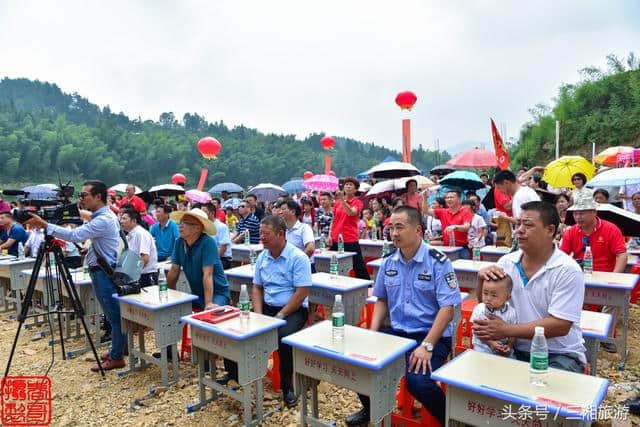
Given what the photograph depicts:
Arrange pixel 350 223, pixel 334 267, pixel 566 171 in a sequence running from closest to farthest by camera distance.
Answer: pixel 334 267 → pixel 350 223 → pixel 566 171

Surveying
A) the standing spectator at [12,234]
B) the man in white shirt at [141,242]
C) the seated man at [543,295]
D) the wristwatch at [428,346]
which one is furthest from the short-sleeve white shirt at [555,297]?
the standing spectator at [12,234]

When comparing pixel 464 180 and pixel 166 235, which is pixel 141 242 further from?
pixel 464 180

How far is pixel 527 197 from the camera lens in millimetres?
4949

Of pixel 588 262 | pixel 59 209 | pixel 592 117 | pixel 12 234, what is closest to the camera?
pixel 59 209

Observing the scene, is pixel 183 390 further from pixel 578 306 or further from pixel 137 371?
pixel 578 306

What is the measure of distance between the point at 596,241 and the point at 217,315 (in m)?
3.85

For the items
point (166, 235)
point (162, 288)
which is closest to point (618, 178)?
point (162, 288)

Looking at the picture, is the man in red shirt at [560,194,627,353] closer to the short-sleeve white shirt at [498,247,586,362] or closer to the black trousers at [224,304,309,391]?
the short-sleeve white shirt at [498,247,586,362]

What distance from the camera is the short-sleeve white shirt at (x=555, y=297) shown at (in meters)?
2.28

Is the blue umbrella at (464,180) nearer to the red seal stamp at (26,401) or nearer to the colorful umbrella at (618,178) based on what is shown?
the colorful umbrella at (618,178)

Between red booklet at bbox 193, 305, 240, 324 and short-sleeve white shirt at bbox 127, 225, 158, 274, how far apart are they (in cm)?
184

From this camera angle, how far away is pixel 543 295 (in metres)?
2.38

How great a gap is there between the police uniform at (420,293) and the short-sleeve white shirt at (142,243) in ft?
10.3

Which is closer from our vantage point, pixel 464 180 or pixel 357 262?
pixel 357 262
